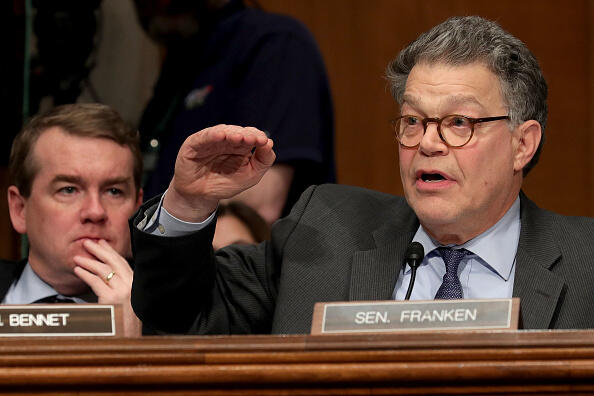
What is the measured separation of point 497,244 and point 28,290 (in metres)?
1.10

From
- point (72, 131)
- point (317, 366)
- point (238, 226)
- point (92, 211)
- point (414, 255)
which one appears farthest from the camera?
point (238, 226)

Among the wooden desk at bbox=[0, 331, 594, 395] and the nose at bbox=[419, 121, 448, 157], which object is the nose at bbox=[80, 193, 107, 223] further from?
the wooden desk at bbox=[0, 331, 594, 395]

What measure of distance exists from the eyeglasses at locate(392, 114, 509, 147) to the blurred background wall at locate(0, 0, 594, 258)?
5.60 feet

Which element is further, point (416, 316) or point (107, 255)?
point (107, 255)

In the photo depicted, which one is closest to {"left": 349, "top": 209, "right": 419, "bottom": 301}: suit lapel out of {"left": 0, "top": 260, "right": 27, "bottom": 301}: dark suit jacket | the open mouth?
the open mouth

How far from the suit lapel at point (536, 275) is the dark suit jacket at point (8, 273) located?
120 cm

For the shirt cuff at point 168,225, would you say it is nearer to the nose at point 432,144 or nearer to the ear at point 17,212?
the nose at point 432,144

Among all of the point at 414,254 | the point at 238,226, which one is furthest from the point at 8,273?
the point at 414,254

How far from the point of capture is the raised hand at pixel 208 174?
1.72m

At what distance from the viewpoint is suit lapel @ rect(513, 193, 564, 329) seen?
66.6 inches

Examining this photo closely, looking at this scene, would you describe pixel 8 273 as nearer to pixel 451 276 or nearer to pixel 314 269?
pixel 314 269

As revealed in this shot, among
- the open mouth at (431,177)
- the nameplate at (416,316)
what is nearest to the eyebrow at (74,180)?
the open mouth at (431,177)

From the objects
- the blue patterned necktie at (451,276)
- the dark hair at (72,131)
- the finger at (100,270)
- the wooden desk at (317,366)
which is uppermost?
the dark hair at (72,131)

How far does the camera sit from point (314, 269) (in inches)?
71.7
